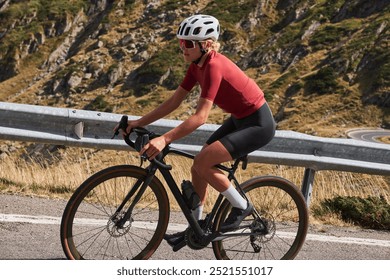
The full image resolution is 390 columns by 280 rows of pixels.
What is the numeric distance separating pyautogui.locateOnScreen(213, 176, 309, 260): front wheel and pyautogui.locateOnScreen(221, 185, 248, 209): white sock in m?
0.07

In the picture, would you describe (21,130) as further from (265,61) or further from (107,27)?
(107,27)

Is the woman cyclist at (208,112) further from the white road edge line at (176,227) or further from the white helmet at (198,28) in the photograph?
the white road edge line at (176,227)

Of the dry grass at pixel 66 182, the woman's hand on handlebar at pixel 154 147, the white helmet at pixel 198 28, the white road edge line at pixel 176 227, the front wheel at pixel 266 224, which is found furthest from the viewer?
the dry grass at pixel 66 182

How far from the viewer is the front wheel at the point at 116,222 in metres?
4.35

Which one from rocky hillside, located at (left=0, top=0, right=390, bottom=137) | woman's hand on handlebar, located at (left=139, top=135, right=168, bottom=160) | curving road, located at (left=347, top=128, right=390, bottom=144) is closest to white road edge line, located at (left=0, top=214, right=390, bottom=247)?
woman's hand on handlebar, located at (left=139, top=135, right=168, bottom=160)

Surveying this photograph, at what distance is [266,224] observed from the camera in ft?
16.4

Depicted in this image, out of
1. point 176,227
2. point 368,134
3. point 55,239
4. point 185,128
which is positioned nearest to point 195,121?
point 185,128

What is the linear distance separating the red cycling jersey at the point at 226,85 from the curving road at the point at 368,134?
192 ft

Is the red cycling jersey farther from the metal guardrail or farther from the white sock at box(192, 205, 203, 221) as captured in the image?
the metal guardrail

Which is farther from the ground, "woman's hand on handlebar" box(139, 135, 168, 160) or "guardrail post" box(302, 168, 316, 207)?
"woman's hand on handlebar" box(139, 135, 168, 160)

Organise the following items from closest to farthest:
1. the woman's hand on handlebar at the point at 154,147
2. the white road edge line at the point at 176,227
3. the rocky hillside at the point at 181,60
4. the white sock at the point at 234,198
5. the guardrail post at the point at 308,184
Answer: the woman's hand on handlebar at the point at 154,147 < the white sock at the point at 234,198 < the white road edge line at the point at 176,227 < the guardrail post at the point at 308,184 < the rocky hillside at the point at 181,60

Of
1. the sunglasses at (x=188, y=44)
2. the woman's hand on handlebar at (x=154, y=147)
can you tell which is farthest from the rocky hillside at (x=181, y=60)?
the woman's hand on handlebar at (x=154, y=147)

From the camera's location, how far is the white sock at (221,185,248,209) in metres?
4.63

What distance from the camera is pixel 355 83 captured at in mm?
81562
